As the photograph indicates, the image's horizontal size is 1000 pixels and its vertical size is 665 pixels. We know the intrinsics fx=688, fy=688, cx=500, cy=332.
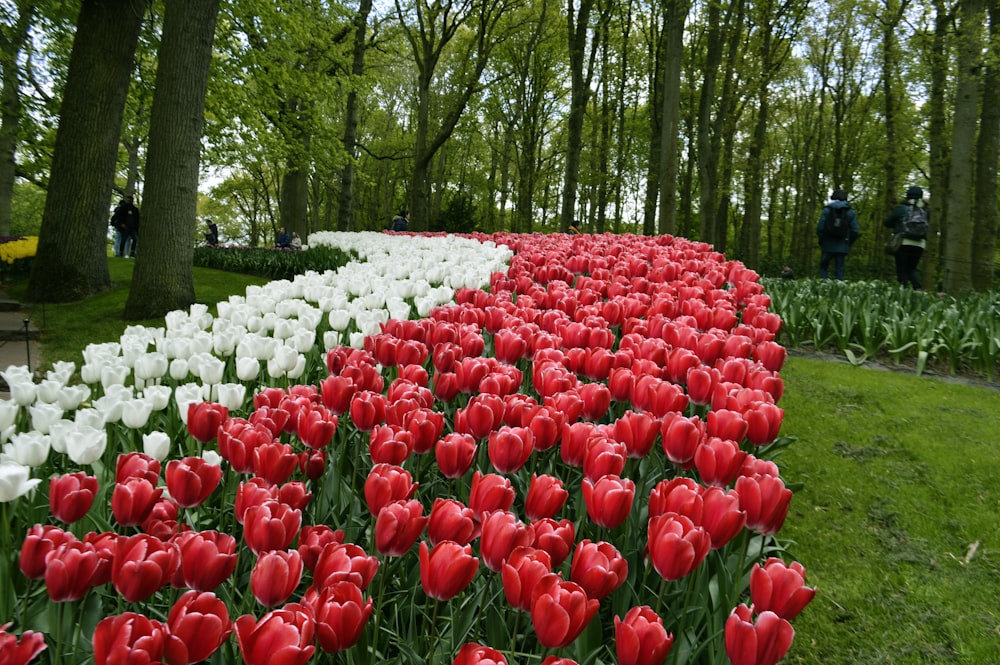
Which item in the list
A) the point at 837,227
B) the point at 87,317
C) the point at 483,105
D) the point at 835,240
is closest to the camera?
the point at 87,317

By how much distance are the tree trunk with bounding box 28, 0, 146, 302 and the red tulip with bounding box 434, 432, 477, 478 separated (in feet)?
34.8

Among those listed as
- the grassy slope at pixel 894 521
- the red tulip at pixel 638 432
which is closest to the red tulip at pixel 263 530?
the red tulip at pixel 638 432

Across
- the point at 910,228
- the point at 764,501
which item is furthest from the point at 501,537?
the point at 910,228

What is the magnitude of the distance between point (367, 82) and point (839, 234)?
12.7 m

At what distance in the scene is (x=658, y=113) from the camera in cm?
2438

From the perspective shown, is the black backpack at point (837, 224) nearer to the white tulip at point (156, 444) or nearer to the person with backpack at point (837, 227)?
the person with backpack at point (837, 227)

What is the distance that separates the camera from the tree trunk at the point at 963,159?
11.4m

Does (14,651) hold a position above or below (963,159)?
below

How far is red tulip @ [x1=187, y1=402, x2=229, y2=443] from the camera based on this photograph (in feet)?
6.16

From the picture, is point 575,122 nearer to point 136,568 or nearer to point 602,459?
point 602,459

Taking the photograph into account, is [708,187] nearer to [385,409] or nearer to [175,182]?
[175,182]

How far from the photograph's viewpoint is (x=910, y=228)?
1229 cm

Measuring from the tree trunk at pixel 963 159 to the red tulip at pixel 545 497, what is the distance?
12167 mm

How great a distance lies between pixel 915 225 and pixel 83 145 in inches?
544
